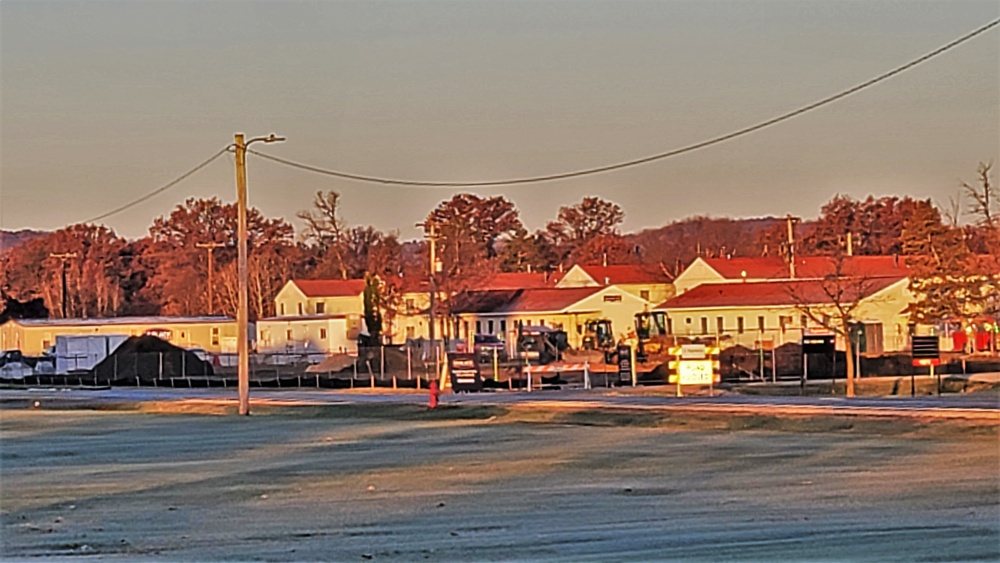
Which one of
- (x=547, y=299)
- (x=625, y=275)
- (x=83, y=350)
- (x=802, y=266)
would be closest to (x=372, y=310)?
(x=83, y=350)

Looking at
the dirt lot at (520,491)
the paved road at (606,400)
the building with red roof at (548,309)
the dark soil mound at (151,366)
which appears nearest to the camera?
the dirt lot at (520,491)

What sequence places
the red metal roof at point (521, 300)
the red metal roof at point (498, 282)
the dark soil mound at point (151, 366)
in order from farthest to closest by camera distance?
the red metal roof at point (521, 300) → the red metal roof at point (498, 282) → the dark soil mound at point (151, 366)

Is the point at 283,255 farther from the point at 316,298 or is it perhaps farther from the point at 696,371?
the point at 696,371

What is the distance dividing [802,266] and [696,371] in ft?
257

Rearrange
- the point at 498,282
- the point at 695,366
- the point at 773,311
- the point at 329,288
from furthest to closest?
the point at 498,282
the point at 329,288
the point at 773,311
the point at 695,366

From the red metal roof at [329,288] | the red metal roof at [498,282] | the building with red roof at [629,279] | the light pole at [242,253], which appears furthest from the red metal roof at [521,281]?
the light pole at [242,253]

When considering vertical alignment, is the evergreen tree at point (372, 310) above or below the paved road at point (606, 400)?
above

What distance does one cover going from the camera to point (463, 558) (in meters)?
15.7

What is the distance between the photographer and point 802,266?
398 feet

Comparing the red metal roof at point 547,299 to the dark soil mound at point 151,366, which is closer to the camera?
the dark soil mound at point 151,366

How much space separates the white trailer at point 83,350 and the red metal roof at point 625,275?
186ft

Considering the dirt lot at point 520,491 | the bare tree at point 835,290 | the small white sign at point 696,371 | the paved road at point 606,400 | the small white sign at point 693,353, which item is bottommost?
the dirt lot at point 520,491

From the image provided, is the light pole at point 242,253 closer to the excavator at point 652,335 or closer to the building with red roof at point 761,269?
the excavator at point 652,335

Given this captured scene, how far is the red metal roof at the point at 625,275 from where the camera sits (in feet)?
449
